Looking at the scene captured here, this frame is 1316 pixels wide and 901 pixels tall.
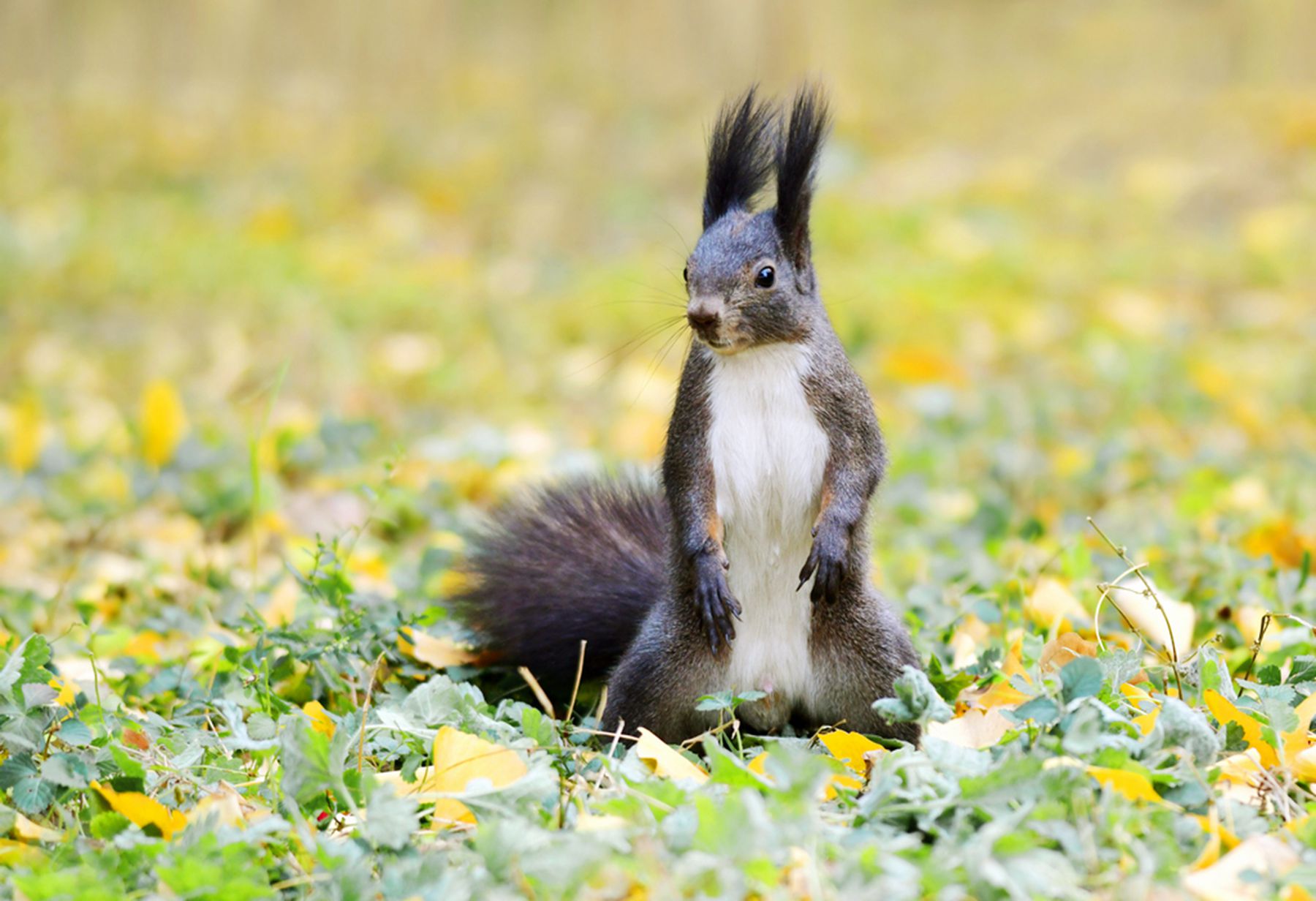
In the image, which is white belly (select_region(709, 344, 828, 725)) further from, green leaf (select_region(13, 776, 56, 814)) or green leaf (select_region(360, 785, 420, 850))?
green leaf (select_region(13, 776, 56, 814))

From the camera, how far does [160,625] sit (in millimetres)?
2797

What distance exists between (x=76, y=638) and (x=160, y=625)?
0.23 m

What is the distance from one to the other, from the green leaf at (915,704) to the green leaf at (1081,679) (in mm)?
158

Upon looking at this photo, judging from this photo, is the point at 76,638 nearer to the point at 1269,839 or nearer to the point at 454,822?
the point at 454,822

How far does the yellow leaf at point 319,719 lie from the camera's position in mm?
2121

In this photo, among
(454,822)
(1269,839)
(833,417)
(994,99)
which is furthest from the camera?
(994,99)

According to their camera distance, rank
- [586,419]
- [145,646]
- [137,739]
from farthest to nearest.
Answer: [586,419], [145,646], [137,739]

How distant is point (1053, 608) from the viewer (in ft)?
8.97

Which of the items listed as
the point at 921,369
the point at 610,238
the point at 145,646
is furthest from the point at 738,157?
the point at 610,238

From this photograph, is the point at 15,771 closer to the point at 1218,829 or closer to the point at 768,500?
the point at 768,500

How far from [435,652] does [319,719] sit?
17.7 inches

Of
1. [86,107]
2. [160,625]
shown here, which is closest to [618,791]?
[160,625]

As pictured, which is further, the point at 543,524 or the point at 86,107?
the point at 86,107

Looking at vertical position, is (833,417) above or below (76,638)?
above
